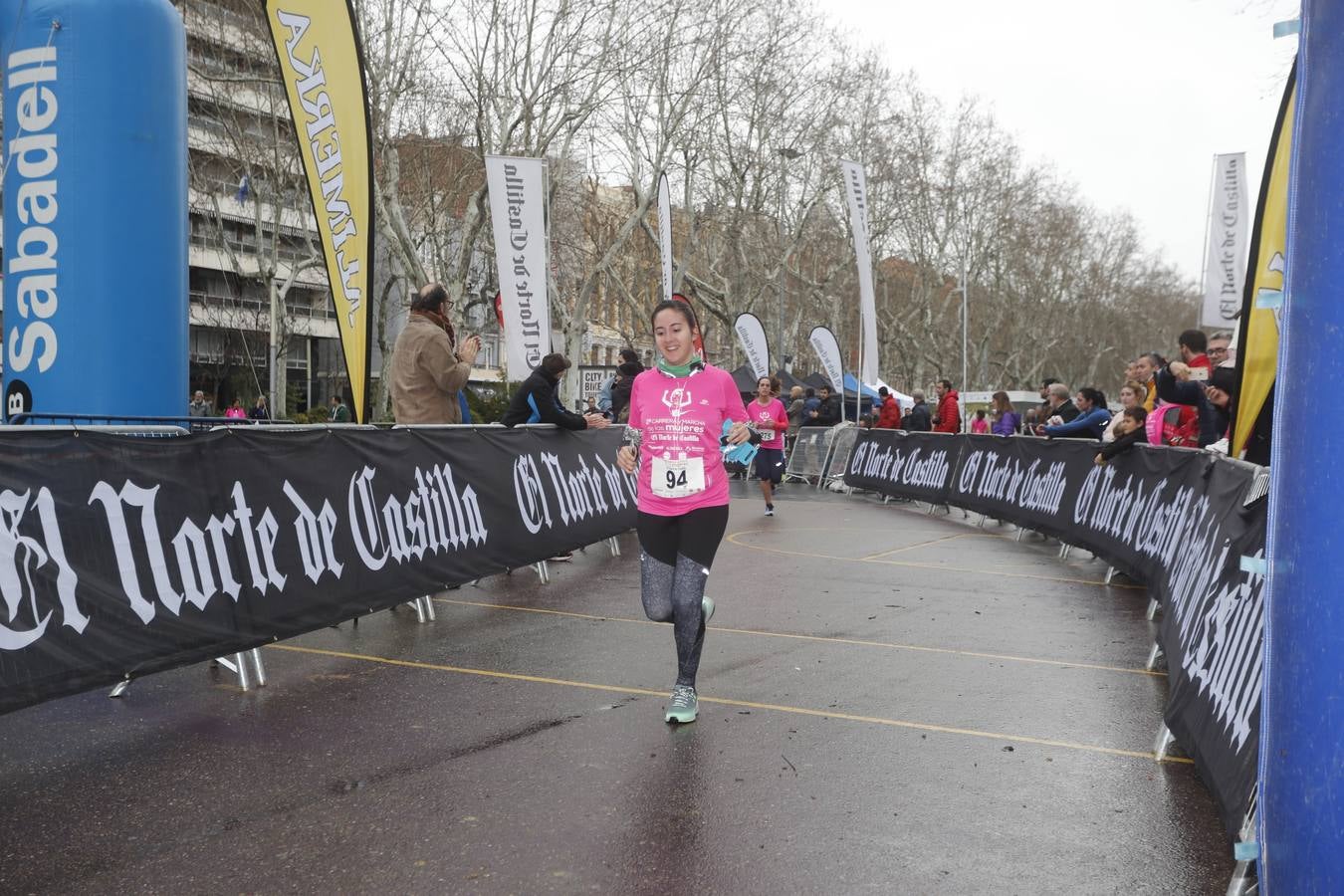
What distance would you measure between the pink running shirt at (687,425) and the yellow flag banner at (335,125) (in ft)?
12.3

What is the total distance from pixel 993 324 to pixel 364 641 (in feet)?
198

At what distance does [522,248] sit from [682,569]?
11.1 metres

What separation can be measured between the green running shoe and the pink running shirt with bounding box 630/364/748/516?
0.85 m

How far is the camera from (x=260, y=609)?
19.6ft

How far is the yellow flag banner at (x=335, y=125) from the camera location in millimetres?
8719

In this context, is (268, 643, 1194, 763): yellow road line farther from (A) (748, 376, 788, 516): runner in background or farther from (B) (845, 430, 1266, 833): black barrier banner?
(A) (748, 376, 788, 516): runner in background

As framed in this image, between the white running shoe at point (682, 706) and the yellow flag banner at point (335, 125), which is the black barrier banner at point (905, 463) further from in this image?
the white running shoe at point (682, 706)

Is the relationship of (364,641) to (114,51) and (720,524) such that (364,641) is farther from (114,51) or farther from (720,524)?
(114,51)

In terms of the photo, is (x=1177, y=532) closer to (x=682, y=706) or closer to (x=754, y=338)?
(x=682, y=706)

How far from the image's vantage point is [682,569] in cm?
552

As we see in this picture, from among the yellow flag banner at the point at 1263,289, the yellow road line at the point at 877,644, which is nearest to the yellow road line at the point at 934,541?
the yellow road line at the point at 877,644

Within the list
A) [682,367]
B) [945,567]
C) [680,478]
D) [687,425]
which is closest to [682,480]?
[680,478]

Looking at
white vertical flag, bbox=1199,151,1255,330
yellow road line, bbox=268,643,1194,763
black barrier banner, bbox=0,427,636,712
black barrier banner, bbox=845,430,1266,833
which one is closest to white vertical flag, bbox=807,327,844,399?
black barrier banner, bbox=845,430,1266,833

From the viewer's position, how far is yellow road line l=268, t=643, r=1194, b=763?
5.10m
